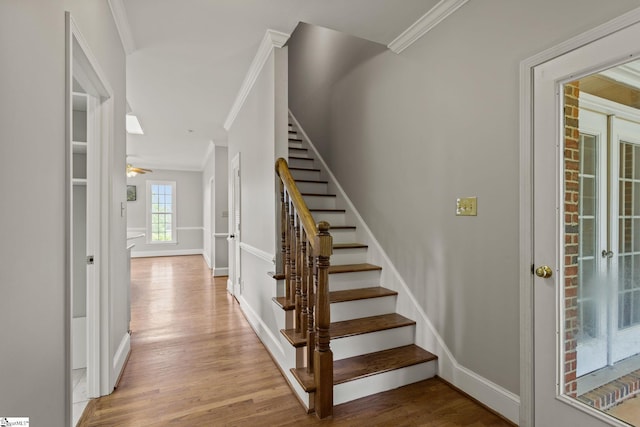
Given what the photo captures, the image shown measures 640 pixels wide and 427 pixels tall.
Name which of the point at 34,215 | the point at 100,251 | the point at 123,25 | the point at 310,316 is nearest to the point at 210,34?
the point at 123,25

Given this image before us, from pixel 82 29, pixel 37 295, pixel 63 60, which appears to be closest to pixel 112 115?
pixel 82 29

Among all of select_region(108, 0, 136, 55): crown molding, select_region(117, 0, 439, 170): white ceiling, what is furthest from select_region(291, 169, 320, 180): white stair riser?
select_region(108, 0, 136, 55): crown molding

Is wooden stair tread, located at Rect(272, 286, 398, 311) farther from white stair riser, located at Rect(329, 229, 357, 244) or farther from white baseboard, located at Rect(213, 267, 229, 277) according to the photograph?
white baseboard, located at Rect(213, 267, 229, 277)

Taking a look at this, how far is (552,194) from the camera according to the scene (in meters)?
1.61

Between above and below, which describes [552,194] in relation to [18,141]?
below

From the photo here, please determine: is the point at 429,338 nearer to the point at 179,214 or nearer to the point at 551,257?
the point at 551,257

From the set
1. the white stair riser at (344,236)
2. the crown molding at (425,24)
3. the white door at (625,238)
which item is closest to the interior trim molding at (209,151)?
the white stair riser at (344,236)

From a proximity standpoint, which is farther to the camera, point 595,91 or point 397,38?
point 397,38

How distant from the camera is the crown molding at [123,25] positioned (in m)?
2.15

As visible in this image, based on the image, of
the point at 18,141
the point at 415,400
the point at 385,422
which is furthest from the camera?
the point at 415,400

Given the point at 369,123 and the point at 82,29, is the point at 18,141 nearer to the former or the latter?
the point at 82,29

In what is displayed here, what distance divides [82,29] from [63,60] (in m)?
0.43

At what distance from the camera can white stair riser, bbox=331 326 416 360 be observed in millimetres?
2266

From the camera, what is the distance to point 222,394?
2.13m
